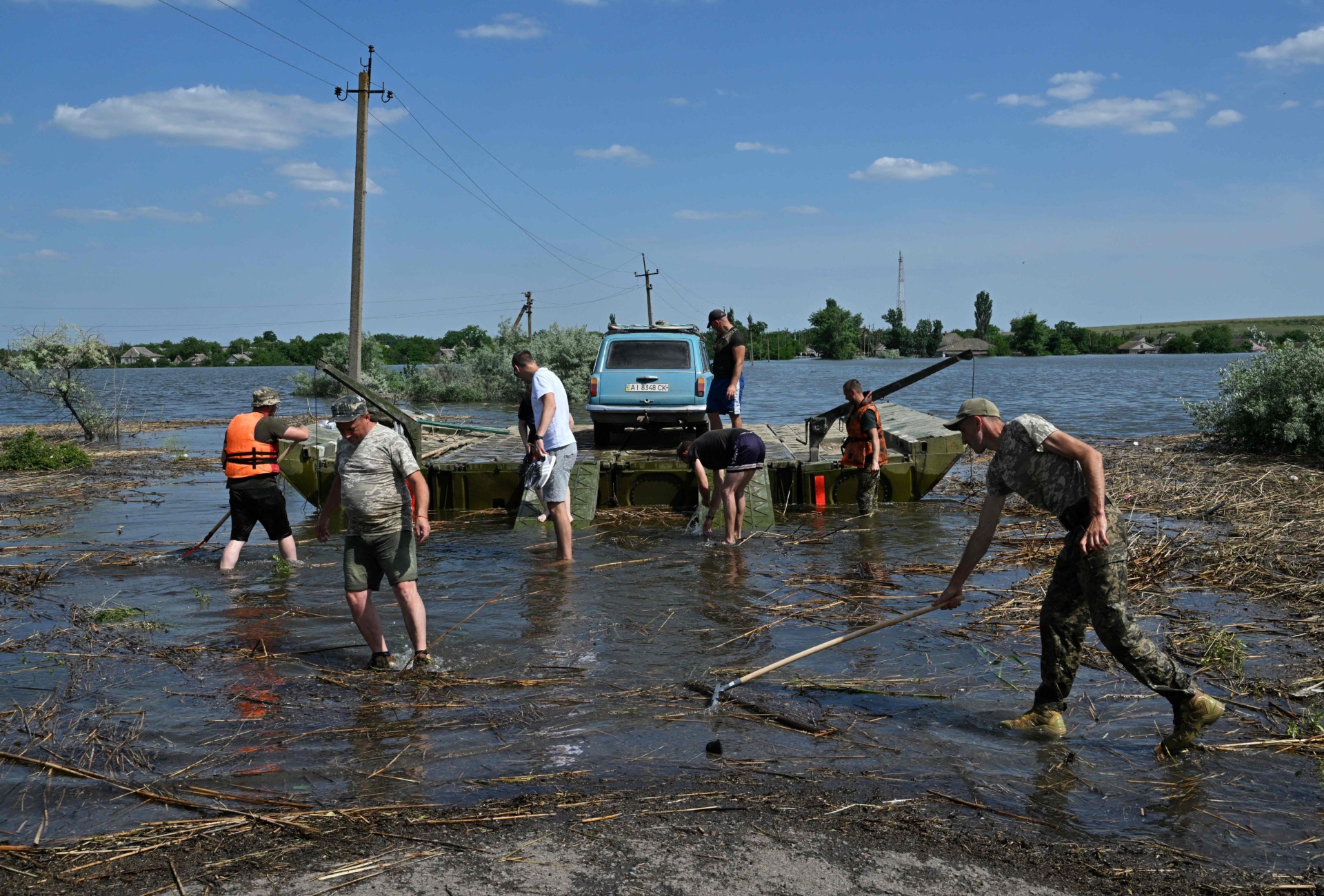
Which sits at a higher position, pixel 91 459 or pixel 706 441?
pixel 706 441

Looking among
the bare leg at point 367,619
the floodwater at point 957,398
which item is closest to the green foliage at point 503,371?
the floodwater at point 957,398

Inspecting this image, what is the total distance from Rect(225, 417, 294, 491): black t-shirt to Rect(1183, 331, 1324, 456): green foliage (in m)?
15.3

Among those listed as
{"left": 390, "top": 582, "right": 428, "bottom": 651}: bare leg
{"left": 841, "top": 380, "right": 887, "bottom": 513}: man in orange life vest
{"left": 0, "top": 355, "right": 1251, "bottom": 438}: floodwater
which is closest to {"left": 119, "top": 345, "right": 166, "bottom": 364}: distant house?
{"left": 0, "top": 355, "right": 1251, "bottom": 438}: floodwater

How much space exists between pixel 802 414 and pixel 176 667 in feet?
93.6

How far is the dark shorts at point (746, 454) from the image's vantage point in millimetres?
10508

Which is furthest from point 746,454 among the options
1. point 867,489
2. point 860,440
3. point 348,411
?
point 348,411

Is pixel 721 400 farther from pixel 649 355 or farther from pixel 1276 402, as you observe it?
pixel 1276 402

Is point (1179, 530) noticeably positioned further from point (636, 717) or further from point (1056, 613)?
point (636, 717)

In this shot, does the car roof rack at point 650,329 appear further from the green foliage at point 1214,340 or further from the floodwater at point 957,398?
the green foliage at point 1214,340

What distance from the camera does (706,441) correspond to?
10695mm

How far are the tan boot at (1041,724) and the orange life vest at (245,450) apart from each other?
7002 millimetres

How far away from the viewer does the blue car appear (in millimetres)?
16453

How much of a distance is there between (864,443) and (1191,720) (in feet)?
25.9

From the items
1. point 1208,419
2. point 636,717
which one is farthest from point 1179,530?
point 1208,419
